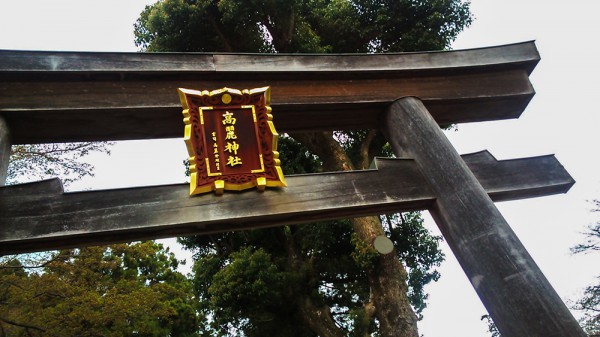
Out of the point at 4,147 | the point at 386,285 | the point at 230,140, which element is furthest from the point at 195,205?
the point at 386,285

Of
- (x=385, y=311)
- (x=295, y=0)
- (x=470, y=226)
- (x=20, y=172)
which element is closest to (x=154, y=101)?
(x=470, y=226)

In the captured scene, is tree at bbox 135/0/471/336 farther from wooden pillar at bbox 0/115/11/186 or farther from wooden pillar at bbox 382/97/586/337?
wooden pillar at bbox 0/115/11/186

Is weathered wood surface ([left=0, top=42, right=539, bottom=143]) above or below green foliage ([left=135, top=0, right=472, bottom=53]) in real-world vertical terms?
below

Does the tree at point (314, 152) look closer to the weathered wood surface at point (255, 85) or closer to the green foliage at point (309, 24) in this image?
the green foliage at point (309, 24)

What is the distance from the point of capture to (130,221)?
272 cm

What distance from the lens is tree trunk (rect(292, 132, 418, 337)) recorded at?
25.1 ft

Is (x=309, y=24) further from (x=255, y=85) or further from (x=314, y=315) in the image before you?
(x=255, y=85)

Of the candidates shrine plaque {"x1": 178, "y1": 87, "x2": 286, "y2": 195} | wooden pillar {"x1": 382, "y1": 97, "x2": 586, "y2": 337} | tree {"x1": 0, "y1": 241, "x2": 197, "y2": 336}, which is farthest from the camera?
tree {"x1": 0, "y1": 241, "x2": 197, "y2": 336}

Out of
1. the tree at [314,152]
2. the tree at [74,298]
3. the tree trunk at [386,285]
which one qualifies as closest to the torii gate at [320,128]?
the tree trunk at [386,285]

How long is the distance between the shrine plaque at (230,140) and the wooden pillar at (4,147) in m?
1.24

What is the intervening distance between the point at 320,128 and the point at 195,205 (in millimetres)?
1534

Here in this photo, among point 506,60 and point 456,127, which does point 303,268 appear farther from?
point 506,60

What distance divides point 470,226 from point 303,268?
8.69 metres

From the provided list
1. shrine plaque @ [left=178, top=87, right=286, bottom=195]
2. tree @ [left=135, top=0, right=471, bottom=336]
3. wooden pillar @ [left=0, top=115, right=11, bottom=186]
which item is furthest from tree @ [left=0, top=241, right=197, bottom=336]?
shrine plaque @ [left=178, top=87, right=286, bottom=195]
